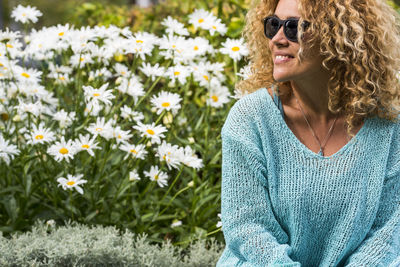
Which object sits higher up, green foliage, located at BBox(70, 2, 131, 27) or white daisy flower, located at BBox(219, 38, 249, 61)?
green foliage, located at BBox(70, 2, 131, 27)

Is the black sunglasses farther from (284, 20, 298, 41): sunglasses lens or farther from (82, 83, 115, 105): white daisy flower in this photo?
(82, 83, 115, 105): white daisy flower

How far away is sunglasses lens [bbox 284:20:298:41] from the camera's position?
2.00 meters

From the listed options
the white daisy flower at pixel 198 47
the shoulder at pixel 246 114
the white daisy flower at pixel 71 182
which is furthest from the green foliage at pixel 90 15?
the shoulder at pixel 246 114

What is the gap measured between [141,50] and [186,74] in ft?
0.77

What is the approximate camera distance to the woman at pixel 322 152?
2.03 meters

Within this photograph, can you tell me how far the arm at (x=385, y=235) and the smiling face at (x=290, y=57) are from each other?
0.44m

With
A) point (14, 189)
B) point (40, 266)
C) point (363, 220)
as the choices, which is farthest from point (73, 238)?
point (363, 220)

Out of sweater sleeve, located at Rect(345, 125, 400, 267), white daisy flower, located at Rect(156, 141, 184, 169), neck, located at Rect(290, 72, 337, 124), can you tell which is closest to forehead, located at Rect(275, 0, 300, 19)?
neck, located at Rect(290, 72, 337, 124)

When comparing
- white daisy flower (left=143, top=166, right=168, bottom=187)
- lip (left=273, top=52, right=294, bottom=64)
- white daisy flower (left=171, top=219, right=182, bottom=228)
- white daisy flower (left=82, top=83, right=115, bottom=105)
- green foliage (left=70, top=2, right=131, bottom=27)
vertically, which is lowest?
white daisy flower (left=171, top=219, right=182, bottom=228)

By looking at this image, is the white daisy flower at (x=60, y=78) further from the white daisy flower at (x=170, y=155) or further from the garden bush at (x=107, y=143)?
the white daisy flower at (x=170, y=155)

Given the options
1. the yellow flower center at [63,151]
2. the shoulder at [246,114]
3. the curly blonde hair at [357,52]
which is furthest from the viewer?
the yellow flower center at [63,151]

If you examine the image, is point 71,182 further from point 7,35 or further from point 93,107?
point 7,35

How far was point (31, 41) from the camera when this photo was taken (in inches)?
127

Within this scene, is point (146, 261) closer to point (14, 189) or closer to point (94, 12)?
point (14, 189)
